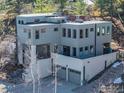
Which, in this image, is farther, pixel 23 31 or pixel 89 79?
pixel 23 31

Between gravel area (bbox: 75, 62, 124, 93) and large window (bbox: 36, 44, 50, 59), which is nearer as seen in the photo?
gravel area (bbox: 75, 62, 124, 93)

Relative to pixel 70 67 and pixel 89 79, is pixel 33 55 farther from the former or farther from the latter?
pixel 89 79

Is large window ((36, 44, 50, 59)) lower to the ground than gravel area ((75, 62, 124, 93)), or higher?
higher

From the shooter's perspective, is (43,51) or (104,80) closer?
(104,80)

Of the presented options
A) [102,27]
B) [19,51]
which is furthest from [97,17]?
[19,51]

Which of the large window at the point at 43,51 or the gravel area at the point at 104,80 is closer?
the gravel area at the point at 104,80

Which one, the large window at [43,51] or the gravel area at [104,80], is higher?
the large window at [43,51]

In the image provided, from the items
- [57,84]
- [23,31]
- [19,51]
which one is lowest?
[57,84]

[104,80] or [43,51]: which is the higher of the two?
[43,51]
